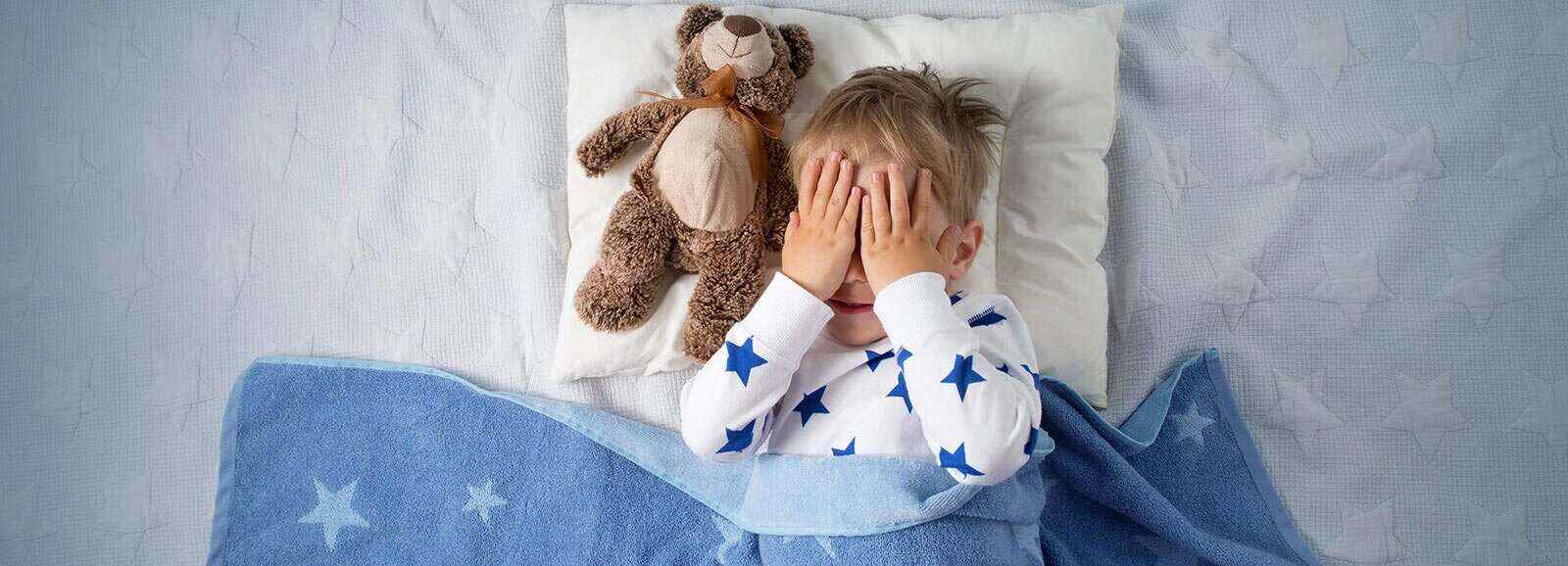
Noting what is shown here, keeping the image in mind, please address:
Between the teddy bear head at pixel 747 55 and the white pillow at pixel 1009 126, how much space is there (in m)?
0.07

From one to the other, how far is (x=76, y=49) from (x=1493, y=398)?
79.3 inches

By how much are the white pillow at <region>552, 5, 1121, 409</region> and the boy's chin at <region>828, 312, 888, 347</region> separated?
168mm

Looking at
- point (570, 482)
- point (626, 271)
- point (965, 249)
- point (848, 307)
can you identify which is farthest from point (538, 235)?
point (965, 249)

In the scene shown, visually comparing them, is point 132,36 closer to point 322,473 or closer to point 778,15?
point 322,473

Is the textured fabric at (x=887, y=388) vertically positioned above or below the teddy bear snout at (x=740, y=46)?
below

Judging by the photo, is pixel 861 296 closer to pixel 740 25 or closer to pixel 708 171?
pixel 708 171

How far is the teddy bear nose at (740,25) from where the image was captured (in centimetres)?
97

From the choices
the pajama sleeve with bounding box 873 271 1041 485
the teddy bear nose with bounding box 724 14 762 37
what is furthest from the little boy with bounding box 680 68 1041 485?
the teddy bear nose with bounding box 724 14 762 37

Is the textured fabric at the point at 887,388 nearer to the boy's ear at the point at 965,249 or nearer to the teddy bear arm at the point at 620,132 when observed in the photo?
the boy's ear at the point at 965,249

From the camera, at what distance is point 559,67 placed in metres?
1.21

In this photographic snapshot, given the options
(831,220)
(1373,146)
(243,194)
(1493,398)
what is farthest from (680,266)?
(1493,398)

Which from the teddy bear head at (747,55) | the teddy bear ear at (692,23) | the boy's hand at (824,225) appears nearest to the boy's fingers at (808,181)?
the boy's hand at (824,225)

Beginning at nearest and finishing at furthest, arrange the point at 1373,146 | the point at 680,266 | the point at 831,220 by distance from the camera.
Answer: the point at 831,220, the point at 680,266, the point at 1373,146

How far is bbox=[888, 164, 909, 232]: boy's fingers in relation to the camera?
92cm
